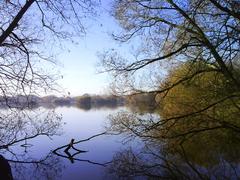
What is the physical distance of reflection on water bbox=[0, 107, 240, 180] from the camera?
436 inches

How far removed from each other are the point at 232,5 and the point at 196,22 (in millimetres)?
2142

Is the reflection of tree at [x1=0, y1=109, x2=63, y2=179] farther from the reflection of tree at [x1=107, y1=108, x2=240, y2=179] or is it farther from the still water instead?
the reflection of tree at [x1=107, y1=108, x2=240, y2=179]

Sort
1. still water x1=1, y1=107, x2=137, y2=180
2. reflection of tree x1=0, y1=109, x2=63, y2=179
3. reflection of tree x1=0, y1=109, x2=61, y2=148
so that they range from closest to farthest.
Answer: reflection of tree x1=0, y1=109, x2=61, y2=148 → still water x1=1, y1=107, x2=137, y2=180 → reflection of tree x1=0, y1=109, x2=63, y2=179

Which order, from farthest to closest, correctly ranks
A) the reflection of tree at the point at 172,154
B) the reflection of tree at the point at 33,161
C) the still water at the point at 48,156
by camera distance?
the reflection of tree at the point at 172,154 → the reflection of tree at the point at 33,161 → the still water at the point at 48,156

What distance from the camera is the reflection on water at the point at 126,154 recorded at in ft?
36.3

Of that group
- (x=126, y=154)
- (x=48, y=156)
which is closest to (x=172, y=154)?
(x=126, y=154)

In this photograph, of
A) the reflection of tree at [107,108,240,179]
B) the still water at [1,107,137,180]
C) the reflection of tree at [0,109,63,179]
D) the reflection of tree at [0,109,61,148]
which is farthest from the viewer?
the reflection of tree at [107,108,240,179]

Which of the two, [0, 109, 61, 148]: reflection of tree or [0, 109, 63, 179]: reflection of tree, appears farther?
[0, 109, 63, 179]: reflection of tree

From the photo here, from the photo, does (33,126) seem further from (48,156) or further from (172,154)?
(172,154)

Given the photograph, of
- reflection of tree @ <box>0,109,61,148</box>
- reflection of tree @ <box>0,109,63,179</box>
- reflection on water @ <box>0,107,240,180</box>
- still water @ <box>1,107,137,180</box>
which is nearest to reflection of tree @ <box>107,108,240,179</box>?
reflection on water @ <box>0,107,240,180</box>

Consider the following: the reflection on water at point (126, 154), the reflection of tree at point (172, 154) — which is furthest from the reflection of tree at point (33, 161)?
the reflection of tree at point (172, 154)

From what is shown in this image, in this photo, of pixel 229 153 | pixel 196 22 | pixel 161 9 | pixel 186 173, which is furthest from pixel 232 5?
pixel 229 153

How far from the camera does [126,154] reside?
15.1 metres

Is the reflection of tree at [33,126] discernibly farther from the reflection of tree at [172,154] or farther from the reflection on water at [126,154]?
the reflection of tree at [172,154]
